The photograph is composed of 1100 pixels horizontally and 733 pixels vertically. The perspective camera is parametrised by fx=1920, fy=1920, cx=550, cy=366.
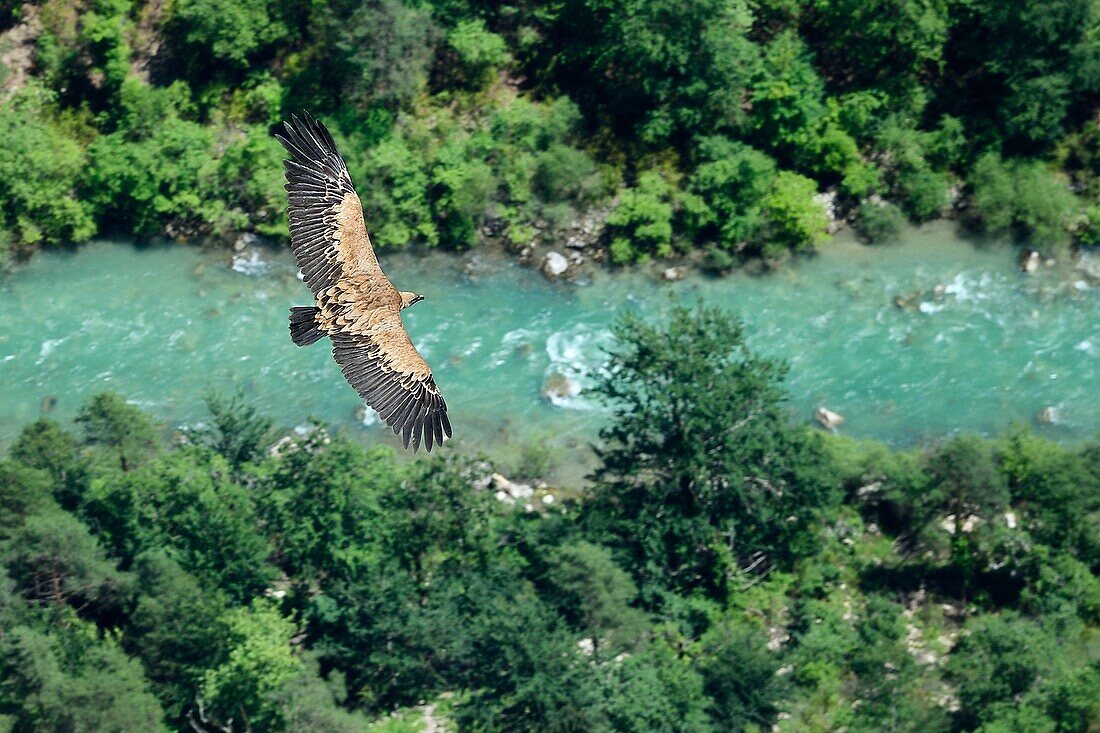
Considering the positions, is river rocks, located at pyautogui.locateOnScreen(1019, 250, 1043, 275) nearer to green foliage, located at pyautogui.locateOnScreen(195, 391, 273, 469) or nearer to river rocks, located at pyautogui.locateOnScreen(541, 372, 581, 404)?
river rocks, located at pyautogui.locateOnScreen(541, 372, 581, 404)

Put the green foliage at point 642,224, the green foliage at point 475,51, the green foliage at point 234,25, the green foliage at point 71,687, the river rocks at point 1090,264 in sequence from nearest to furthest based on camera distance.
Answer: the green foliage at point 71,687, the river rocks at point 1090,264, the green foliage at point 642,224, the green foliage at point 234,25, the green foliage at point 475,51

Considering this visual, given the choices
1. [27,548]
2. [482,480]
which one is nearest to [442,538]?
[482,480]

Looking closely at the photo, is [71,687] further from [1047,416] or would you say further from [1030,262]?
[1030,262]

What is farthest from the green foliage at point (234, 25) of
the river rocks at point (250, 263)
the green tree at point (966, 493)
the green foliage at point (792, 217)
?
the green tree at point (966, 493)

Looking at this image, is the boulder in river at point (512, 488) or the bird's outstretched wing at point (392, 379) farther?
the boulder in river at point (512, 488)

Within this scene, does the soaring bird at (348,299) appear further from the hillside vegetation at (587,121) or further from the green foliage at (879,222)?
the green foliage at (879,222)

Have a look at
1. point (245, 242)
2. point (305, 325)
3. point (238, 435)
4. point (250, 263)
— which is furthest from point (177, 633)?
point (245, 242)

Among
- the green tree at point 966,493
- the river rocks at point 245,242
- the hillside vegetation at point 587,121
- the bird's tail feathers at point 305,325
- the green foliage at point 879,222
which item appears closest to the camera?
the bird's tail feathers at point 305,325
